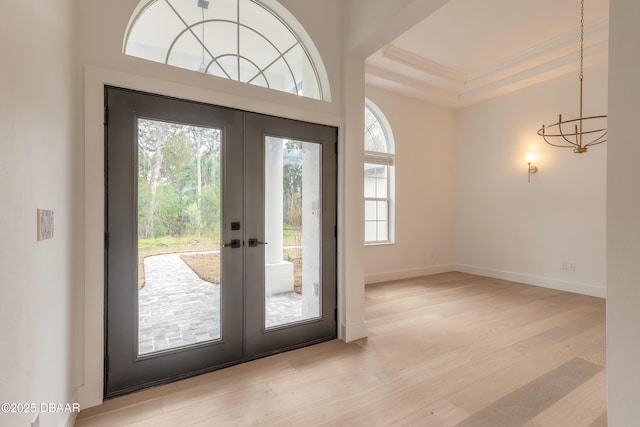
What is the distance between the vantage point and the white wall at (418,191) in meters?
5.41

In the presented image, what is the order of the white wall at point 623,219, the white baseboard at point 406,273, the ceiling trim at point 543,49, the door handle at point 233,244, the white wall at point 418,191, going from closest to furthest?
the white wall at point 623,219 → the door handle at point 233,244 → the ceiling trim at point 543,49 → the white baseboard at point 406,273 → the white wall at point 418,191

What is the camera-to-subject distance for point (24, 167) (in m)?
1.17

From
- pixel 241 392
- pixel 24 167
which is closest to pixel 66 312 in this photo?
pixel 24 167

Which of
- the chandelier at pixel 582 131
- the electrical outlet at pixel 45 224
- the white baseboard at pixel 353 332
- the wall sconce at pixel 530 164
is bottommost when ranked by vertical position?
the white baseboard at pixel 353 332

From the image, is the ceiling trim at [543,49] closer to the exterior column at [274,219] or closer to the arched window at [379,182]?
the arched window at [379,182]

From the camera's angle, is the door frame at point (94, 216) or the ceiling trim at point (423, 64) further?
the ceiling trim at point (423, 64)

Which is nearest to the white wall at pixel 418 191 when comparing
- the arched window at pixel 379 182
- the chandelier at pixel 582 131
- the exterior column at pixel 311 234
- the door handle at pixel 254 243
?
the arched window at pixel 379 182

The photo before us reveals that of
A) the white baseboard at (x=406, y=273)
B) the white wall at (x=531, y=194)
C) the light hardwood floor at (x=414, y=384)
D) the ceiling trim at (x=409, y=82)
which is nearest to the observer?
the light hardwood floor at (x=414, y=384)

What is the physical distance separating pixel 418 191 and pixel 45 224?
5.53 meters

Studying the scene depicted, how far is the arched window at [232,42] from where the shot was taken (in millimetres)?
2246

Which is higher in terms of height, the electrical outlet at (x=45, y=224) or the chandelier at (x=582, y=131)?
the chandelier at (x=582, y=131)

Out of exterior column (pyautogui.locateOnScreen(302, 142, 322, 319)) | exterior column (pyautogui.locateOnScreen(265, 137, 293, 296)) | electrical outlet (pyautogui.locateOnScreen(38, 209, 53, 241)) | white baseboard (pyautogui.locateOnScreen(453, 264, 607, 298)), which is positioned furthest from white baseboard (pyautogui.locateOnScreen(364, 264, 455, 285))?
electrical outlet (pyautogui.locateOnScreen(38, 209, 53, 241))

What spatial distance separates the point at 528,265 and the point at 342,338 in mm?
4154

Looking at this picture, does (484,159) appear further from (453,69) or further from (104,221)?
(104,221)
